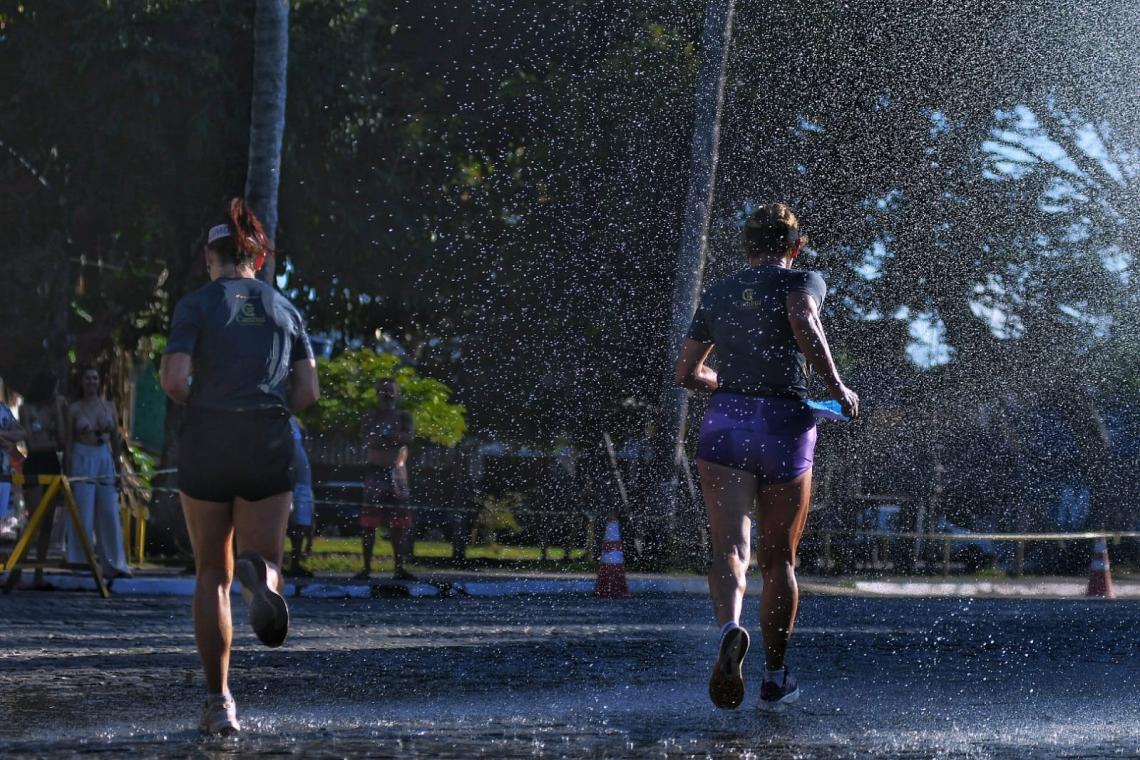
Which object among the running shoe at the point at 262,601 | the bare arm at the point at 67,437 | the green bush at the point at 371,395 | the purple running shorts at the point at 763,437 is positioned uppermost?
the green bush at the point at 371,395

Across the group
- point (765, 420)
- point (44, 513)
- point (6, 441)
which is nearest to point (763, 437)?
point (765, 420)

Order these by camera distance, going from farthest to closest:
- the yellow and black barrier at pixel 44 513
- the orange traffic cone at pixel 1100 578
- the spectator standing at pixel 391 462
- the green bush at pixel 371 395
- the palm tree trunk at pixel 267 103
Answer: the green bush at pixel 371 395
the orange traffic cone at pixel 1100 578
the palm tree trunk at pixel 267 103
the spectator standing at pixel 391 462
the yellow and black barrier at pixel 44 513

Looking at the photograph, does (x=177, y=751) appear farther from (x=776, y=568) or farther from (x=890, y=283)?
(x=890, y=283)

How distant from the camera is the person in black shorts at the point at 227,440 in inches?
237

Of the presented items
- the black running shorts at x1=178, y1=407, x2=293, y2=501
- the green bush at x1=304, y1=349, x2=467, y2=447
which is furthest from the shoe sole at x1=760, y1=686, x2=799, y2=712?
the green bush at x1=304, y1=349, x2=467, y2=447

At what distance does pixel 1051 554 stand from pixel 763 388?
57.2 feet

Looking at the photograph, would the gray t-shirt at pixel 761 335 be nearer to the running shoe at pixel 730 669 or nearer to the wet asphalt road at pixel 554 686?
the running shoe at pixel 730 669

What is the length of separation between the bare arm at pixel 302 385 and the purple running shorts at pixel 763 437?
138 cm

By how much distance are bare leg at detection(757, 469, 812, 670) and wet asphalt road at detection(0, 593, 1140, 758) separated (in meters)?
0.29

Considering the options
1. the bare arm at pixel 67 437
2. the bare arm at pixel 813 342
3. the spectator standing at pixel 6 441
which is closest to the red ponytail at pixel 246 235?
the bare arm at pixel 813 342

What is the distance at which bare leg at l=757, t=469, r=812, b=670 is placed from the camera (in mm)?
6676

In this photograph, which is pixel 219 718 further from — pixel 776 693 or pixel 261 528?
pixel 776 693

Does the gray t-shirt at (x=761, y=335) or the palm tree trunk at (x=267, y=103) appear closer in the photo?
the gray t-shirt at (x=761, y=335)

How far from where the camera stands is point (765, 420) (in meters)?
6.61
